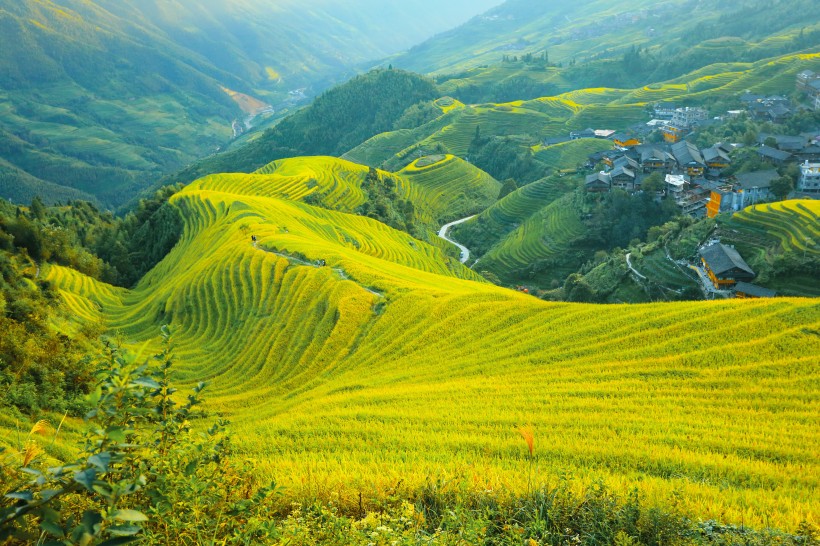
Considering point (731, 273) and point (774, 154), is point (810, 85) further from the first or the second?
point (731, 273)

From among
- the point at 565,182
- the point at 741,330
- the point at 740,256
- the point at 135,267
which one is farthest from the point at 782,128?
the point at 135,267

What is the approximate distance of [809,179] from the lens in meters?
52.8

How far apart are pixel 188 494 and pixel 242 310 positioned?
22.0 meters

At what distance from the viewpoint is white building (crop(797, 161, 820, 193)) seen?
52.3 m

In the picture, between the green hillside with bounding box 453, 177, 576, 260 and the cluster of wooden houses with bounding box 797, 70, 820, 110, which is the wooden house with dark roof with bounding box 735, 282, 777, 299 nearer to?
the green hillside with bounding box 453, 177, 576, 260

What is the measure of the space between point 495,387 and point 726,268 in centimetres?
3262

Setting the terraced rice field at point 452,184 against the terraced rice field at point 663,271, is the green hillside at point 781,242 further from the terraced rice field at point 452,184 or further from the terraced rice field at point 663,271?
the terraced rice field at point 452,184

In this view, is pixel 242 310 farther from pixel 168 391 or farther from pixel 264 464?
pixel 168 391

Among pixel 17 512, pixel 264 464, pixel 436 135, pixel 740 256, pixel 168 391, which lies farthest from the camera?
pixel 436 135

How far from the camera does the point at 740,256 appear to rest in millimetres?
40312

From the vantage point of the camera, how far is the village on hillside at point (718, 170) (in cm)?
4006

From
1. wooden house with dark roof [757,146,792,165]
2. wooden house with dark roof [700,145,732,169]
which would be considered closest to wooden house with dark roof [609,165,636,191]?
wooden house with dark roof [700,145,732,169]

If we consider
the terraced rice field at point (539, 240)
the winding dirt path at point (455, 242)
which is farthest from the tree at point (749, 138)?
the winding dirt path at point (455, 242)

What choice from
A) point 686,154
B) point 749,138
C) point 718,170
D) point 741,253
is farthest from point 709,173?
point 741,253
